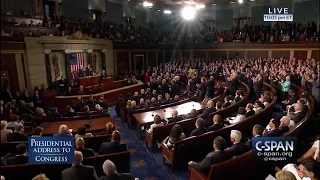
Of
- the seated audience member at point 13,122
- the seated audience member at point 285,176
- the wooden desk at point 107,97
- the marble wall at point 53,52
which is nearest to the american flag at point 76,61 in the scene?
the marble wall at point 53,52

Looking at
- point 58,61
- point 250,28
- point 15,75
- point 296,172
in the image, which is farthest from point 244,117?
point 250,28

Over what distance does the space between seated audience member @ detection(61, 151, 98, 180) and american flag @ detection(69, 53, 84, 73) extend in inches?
412

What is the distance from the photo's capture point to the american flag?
12845 millimetres

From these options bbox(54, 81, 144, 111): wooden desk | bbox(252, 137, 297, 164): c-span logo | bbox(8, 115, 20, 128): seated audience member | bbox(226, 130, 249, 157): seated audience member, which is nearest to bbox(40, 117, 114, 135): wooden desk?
bbox(8, 115, 20, 128): seated audience member

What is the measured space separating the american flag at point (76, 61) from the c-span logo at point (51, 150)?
1017 centimetres

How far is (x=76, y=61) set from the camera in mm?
13141

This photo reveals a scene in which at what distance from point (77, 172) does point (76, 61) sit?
35.6ft

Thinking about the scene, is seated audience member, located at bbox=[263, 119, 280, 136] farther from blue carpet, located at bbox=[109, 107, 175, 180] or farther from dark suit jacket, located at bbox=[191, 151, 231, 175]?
blue carpet, located at bbox=[109, 107, 175, 180]

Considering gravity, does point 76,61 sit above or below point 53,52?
below

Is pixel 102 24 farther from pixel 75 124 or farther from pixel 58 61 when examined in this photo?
pixel 75 124

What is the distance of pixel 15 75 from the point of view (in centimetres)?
860

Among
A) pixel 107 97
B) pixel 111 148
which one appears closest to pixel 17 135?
pixel 111 148

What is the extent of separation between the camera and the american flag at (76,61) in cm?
1285

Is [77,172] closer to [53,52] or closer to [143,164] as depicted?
[143,164]
